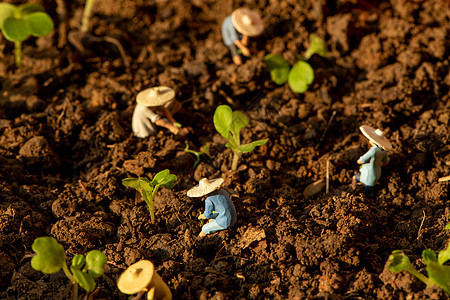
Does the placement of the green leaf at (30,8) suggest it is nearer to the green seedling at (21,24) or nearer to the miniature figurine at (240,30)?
the green seedling at (21,24)

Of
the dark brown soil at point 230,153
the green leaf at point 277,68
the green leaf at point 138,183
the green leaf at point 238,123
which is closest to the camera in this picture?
the dark brown soil at point 230,153

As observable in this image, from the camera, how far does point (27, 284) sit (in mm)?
2797

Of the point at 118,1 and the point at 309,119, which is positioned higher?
the point at 118,1

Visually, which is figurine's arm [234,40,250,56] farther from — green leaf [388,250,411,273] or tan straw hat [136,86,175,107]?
green leaf [388,250,411,273]

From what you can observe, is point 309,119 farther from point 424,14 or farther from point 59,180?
point 59,180

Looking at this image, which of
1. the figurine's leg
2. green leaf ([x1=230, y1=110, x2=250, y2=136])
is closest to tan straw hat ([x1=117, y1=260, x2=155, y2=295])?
green leaf ([x1=230, y1=110, x2=250, y2=136])

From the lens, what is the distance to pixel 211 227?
9.68 feet

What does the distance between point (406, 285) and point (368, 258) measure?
1.04 ft

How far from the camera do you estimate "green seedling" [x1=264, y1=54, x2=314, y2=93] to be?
3986 millimetres

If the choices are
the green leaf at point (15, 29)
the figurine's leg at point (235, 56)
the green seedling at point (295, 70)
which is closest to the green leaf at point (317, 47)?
the green seedling at point (295, 70)

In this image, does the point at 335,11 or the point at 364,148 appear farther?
the point at 335,11

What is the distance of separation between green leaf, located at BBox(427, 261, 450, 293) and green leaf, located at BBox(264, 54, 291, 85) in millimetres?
2181

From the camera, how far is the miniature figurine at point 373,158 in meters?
3.12

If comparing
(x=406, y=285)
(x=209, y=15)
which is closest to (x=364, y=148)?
(x=406, y=285)
